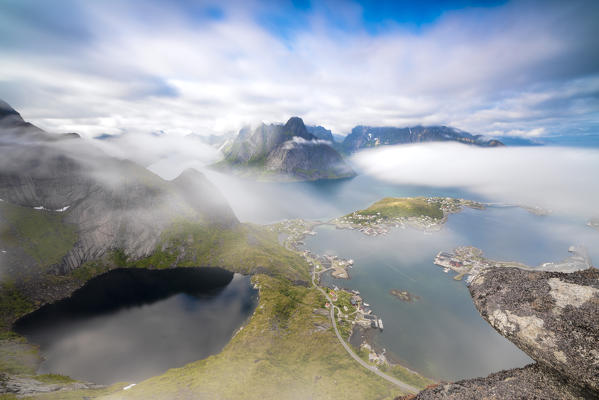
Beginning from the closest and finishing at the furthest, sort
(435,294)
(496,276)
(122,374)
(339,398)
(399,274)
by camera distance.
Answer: (496,276)
(339,398)
(122,374)
(435,294)
(399,274)

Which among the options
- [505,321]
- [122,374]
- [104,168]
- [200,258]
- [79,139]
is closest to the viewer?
[505,321]

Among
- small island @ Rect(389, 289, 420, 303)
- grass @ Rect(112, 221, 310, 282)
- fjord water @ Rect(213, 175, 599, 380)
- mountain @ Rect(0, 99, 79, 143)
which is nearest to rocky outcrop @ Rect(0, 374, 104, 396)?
grass @ Rect(112, 221, 310, 282)

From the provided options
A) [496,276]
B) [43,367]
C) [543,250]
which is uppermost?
[496,276]

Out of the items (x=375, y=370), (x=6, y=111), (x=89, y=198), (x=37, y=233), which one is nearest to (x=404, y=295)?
(x=375, y=370)

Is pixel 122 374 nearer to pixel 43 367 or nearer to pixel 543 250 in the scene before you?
pixel 43 367

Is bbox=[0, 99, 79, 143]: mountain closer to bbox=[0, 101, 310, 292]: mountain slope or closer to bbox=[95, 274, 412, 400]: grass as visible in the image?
bbox=[0, 101, 310, 292]: mountain slope

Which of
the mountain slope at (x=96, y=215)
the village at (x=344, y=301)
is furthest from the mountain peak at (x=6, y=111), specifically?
the village at (x=344, y=301)

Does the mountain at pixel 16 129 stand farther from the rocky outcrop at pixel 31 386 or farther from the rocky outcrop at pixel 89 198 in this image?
the rocky outcrop at pixel 31 386

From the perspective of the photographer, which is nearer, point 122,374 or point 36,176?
point 122,374

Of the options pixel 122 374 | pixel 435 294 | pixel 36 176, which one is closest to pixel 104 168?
pixel 36 176
